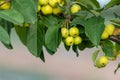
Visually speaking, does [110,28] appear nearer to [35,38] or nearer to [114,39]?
[114,39]

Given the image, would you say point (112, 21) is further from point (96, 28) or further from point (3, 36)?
point (3, 36)

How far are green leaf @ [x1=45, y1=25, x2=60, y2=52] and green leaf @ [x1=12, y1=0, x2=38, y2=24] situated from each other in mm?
74

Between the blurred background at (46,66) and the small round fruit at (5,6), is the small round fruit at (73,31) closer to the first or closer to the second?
the small round fruit at (5,6)

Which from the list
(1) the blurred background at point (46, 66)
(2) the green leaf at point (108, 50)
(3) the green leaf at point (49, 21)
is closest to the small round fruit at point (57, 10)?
(3) the green leaf at point (49, 21)

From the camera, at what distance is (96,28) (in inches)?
24.6

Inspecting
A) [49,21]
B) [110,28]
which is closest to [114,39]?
[110,28]

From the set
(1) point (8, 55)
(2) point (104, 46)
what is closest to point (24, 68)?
(1) point (8, 55)

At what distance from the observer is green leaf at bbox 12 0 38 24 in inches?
22.9

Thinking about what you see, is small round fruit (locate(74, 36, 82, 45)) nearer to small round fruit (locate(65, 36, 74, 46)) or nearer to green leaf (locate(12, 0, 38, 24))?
small round fruit (locate(65, 36, 74, 46))

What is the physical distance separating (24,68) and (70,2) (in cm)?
266

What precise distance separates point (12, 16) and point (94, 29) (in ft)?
0.46

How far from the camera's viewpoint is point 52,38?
0.67m

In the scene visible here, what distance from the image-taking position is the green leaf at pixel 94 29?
0.62 metres

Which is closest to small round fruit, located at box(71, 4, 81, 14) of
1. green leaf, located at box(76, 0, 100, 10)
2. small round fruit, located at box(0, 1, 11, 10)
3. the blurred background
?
green leaf, located at box(76, 0, 100, 10)
